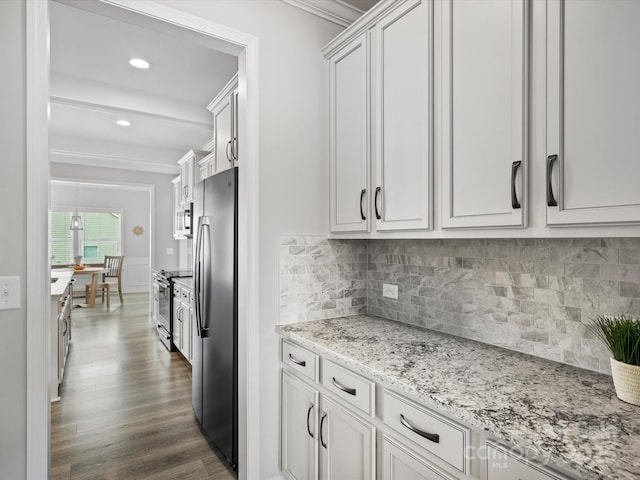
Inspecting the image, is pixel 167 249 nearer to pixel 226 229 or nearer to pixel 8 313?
pixel 226 229

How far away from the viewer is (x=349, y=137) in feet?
6.61

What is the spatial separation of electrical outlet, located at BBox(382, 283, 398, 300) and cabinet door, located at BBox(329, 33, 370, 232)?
464mm

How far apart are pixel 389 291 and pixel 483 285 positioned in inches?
24.3

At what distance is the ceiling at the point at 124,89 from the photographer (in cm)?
262

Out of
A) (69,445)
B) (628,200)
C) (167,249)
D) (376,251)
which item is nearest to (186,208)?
(167,249)

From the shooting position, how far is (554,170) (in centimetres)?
115

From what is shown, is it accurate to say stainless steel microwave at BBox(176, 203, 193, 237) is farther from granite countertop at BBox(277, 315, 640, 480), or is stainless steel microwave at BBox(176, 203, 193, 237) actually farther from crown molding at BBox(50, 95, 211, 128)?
granite countertop at BBox(277, 315, 640, 480)

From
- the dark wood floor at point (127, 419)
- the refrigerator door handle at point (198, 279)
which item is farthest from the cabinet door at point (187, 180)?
→ the refrigerator door handle at point (198, 279)

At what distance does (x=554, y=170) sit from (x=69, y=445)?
10.5 feet

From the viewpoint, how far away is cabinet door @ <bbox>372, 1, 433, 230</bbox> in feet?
5.20

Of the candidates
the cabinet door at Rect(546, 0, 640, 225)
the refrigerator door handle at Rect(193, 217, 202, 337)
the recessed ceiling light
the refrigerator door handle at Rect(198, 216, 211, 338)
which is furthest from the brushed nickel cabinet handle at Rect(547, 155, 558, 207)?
the recessed ceiling light

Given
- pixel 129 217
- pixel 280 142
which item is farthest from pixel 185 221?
pixel 129 217

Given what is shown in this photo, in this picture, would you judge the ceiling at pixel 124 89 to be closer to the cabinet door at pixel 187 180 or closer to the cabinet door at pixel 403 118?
the cabinet door at pixel 187 180

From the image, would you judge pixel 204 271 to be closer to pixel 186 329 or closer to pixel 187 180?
pixel 186 329
